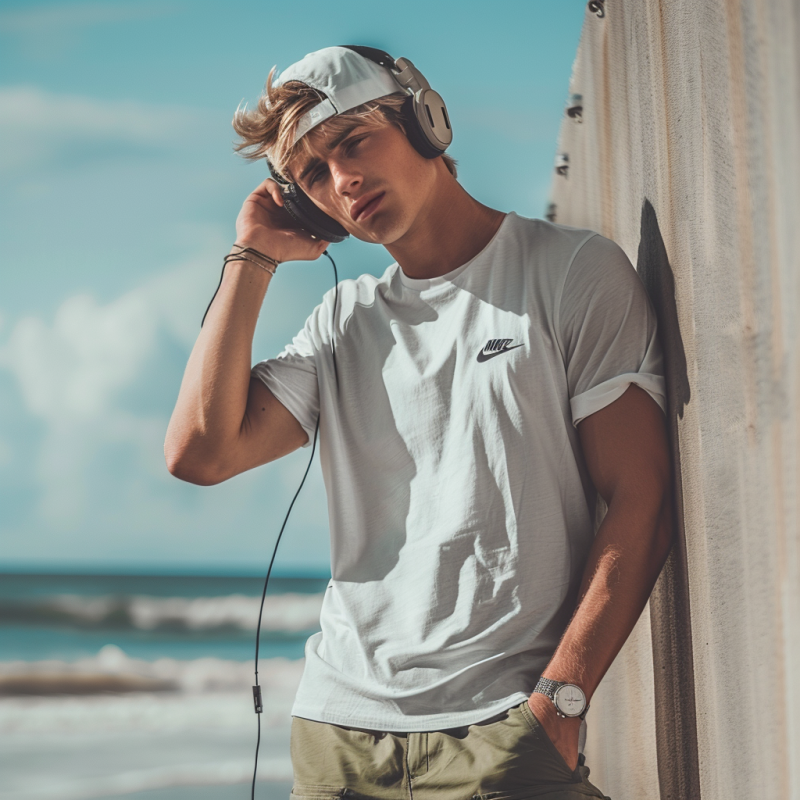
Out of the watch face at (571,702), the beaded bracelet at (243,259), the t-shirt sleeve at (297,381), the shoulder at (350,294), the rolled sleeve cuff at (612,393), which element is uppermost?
the beaded bracelet at (243,259)

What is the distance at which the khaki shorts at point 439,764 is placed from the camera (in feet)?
3.15

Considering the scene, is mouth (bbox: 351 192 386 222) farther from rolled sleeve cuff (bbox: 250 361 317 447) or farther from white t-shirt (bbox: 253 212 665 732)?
rolled sleeve cuff (bbox: 250 361 317 447)

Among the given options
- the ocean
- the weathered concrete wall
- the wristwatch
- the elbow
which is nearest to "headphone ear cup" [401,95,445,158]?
the weathered concrete wall

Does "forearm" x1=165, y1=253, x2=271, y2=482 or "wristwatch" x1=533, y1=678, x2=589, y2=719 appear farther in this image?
"forearm" x1=165, y1=253, x2=271, y2=482

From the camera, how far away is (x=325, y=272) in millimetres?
1571

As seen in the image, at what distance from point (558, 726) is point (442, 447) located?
44cm

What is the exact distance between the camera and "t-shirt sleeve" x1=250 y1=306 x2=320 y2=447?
140 centimetres

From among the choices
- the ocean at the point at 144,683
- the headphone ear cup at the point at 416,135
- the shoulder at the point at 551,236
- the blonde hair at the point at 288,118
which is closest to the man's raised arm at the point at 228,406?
the blonde hair at the point at 288,118

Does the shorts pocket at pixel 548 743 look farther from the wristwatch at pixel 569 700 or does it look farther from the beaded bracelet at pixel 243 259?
the beaded bracelet at pixel 243 259

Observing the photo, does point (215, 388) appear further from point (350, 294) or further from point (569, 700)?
point (569, 700)

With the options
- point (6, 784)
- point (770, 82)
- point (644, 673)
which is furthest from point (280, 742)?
point (770, 82)

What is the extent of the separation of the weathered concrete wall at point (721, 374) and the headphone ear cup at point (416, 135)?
363mm

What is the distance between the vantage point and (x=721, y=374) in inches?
34.9

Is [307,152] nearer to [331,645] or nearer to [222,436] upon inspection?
[222,436]
